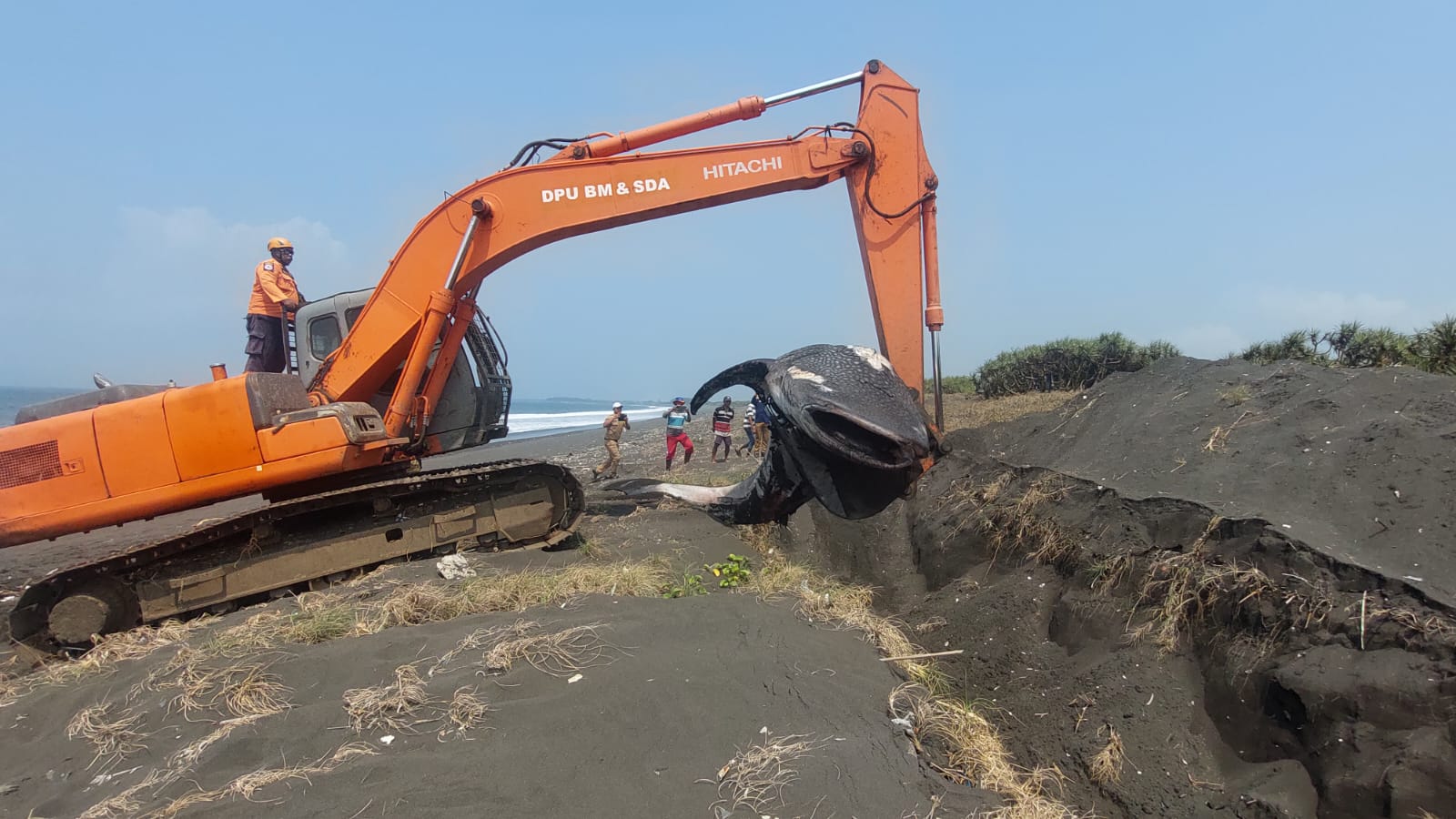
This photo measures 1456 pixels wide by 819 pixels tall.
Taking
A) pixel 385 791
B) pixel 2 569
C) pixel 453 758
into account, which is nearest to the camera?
pixel 385 791

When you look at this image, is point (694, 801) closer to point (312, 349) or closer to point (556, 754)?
point (556, 754)

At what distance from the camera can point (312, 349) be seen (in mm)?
6625

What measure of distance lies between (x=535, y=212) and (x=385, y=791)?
184 inches

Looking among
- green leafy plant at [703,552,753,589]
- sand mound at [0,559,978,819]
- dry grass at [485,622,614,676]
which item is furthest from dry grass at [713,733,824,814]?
green leafy plant at [703,552,753,589]

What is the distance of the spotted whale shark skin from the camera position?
16.2 feet

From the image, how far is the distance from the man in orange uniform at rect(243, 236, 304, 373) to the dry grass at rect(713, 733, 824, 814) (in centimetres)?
569

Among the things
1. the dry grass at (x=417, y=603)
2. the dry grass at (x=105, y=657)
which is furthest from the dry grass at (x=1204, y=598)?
the dry grass at (x=105, y=657)

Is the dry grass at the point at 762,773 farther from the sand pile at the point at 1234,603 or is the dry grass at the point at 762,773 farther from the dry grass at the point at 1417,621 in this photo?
the dry grass at the point at 1417,621

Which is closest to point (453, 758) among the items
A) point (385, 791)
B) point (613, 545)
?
point (385, 791)

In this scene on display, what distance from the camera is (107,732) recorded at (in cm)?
335

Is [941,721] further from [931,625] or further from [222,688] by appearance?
[222,688]

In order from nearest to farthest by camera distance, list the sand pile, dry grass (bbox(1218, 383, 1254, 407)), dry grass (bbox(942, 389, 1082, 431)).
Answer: the sand pile, dry grass (bbox(1218, 383, 1254, 407)), dry grass (bbox(942, 389, 1082, 431))

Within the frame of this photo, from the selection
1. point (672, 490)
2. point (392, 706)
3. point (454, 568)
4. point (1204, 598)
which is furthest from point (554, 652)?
point (672, 490)

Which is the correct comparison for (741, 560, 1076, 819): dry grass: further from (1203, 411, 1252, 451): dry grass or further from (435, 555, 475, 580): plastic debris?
(1203, 411, 1252, 451): dry grass
